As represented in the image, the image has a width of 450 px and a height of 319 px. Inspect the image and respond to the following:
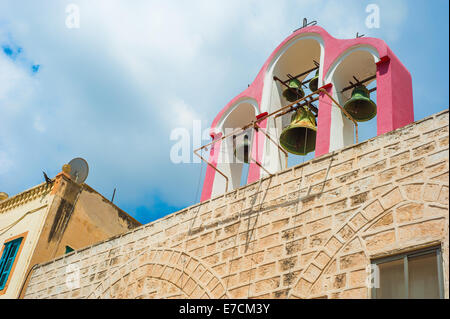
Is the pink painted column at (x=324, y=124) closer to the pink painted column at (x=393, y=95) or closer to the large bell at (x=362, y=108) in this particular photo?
the large bell at (x=362, y=108)

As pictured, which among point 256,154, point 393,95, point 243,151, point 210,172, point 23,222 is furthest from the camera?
point 23,222

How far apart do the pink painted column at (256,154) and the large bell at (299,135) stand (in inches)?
12.4

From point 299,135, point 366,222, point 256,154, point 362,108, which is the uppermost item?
point 362,108

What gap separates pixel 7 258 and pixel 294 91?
604cm

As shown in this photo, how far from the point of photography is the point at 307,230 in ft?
20.4

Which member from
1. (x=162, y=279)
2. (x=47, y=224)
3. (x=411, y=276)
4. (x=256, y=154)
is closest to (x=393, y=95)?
(x=256, y=154)

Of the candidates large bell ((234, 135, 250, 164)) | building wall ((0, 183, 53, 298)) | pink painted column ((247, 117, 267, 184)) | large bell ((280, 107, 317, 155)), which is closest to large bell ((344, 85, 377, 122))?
large bell ((280, 107, 317, 155))

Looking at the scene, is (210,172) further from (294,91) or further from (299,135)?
(294,91)

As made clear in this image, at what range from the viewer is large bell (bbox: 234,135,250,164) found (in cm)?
914

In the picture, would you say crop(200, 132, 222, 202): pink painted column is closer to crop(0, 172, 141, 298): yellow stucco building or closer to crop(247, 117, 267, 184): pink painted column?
crop(247, 117, 267, 184): pink painted column

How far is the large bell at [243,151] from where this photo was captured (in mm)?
9141

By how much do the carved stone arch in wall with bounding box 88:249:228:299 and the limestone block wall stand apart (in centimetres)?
1
